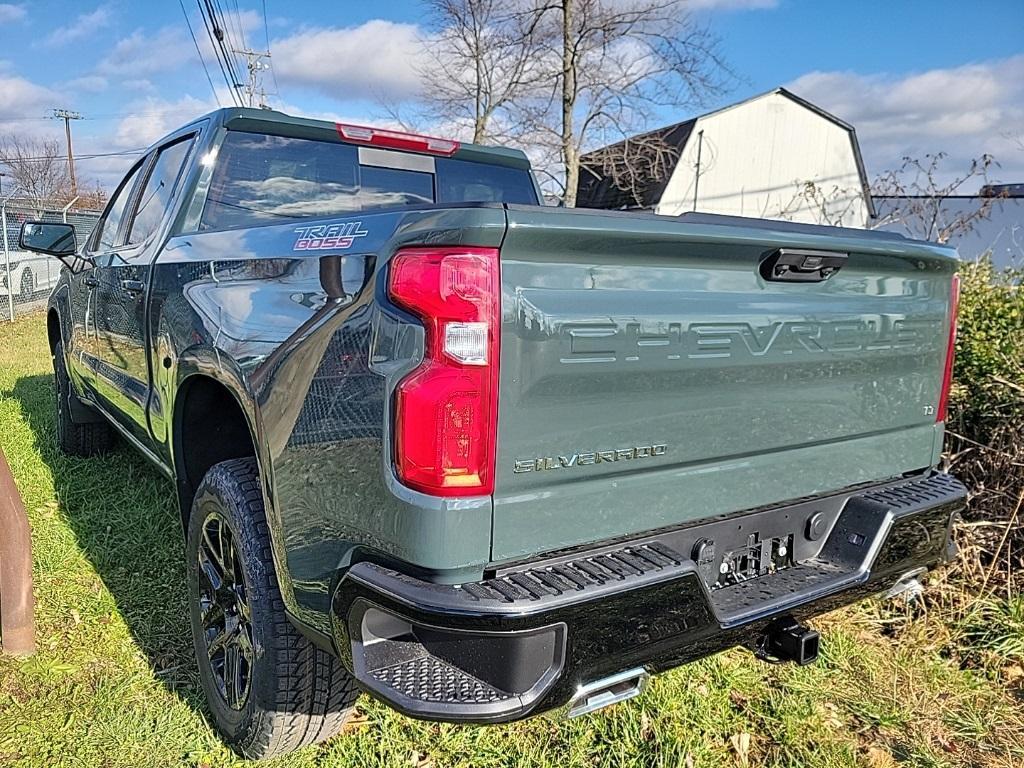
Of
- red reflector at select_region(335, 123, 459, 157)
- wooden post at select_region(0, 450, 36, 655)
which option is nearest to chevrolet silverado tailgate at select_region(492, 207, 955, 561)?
red reflector at select_region(335, 123, 459, 157)

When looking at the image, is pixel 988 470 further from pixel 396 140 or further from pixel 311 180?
pixel 311 180

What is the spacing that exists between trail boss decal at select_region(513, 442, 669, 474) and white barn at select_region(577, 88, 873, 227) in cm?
2208

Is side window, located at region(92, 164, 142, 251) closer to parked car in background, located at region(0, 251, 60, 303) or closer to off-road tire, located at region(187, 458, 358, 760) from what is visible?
off-road tire, located at region(187, 458, 358, 760)

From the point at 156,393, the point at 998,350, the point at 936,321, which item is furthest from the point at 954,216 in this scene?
the point at 156,393

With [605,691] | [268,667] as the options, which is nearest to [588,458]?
[605,691]

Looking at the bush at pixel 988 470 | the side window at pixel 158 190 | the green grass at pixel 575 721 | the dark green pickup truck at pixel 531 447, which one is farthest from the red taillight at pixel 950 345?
the side window at pixel 158 190

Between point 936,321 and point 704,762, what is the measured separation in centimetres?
159

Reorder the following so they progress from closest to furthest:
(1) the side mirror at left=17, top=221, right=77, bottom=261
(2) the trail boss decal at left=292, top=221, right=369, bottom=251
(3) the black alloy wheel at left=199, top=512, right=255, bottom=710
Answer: (2) the trail boss decal at left=292, top=221, right=369, bottom=251 < (3) the black alloy wheel at left=199, top=512, right=255, bottom=710 < (1) the side mirror at left=17, top=221, right=77, bottom=261

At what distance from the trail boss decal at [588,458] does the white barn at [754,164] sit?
22083 mm

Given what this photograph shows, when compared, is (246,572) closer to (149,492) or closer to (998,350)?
(149,492)

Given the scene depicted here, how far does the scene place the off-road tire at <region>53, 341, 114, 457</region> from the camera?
5.36 meters

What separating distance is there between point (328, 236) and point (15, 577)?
2.06 m

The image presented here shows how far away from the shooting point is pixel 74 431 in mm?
5363

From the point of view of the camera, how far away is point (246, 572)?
229 centimetres
